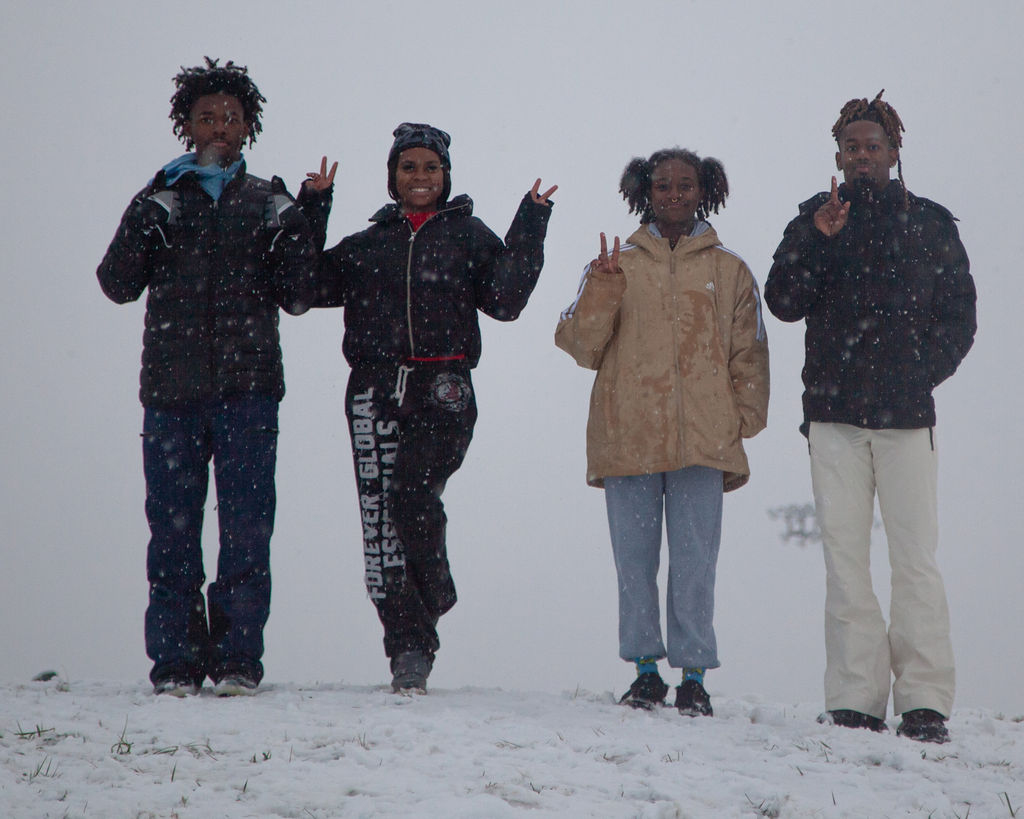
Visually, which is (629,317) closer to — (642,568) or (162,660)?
→ (642,568)

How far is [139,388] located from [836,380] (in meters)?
3.26

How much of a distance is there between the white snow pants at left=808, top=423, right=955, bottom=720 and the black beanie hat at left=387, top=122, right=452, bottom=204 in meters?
2.28

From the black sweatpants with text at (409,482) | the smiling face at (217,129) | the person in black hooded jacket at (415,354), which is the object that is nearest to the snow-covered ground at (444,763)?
the black sweatpants with text at (409,482)

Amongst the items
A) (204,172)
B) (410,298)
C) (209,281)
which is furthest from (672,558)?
(204,172)

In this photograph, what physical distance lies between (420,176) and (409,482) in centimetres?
155

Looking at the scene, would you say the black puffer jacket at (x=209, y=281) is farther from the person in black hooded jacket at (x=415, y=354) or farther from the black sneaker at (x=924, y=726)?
the black sneaker at (x=924, y=726)

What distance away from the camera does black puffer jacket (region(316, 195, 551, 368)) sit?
4.82 metres

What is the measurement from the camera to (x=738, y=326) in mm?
5004

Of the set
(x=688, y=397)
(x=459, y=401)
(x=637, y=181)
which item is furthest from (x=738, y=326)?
(x=459, y=401)

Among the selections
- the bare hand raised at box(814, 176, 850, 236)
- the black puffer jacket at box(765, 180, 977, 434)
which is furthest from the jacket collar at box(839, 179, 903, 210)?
the bare hand raised at box(814, 176, 850, 236)

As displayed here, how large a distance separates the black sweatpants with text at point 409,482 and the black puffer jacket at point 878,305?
1.68 metres

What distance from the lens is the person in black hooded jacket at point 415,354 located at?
468 cm

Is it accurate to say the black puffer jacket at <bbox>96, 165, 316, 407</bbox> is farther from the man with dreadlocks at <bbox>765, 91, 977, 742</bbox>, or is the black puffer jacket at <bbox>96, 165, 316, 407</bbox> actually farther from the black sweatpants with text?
the man with dreadlocks at <bbox>765, 91, 977, 742</bbox>

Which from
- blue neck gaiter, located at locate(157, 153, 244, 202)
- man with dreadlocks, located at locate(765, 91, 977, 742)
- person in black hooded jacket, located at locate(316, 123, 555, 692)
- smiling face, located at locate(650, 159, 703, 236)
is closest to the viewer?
man with dreadlocks, located at locate(765, 91, 977, 742)
